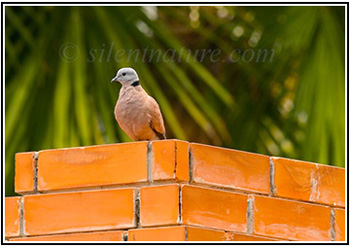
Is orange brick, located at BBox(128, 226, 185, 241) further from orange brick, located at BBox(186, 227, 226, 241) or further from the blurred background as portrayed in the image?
the blurred background

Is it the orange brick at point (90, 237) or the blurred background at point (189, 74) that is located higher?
the blurred background at point (189, 74)

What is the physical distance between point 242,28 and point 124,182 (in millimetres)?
4209

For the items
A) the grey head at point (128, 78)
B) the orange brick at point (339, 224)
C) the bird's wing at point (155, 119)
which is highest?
the grey head at point (128, 78)

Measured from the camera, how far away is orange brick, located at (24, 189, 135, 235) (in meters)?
2.53

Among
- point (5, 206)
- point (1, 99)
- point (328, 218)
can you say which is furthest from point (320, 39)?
point (5, 206)

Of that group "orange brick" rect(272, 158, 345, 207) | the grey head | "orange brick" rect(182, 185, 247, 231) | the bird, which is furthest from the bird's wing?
"orange brick" rect(182, 185, 247, 231)

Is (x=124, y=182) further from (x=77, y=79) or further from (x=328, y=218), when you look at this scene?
(x=77, y=79)

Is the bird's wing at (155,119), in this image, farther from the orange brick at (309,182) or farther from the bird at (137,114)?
the orange brick at (309,182)

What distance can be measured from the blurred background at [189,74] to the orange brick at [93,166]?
2075 mm

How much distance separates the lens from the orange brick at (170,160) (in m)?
2.47

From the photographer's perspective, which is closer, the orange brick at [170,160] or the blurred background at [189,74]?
the orange brick at [170,160]

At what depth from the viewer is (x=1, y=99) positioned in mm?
4816

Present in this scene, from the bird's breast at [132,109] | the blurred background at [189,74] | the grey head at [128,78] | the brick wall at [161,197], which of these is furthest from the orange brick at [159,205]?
the blurred background at [189,74]

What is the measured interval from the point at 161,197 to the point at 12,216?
22.2 inches
